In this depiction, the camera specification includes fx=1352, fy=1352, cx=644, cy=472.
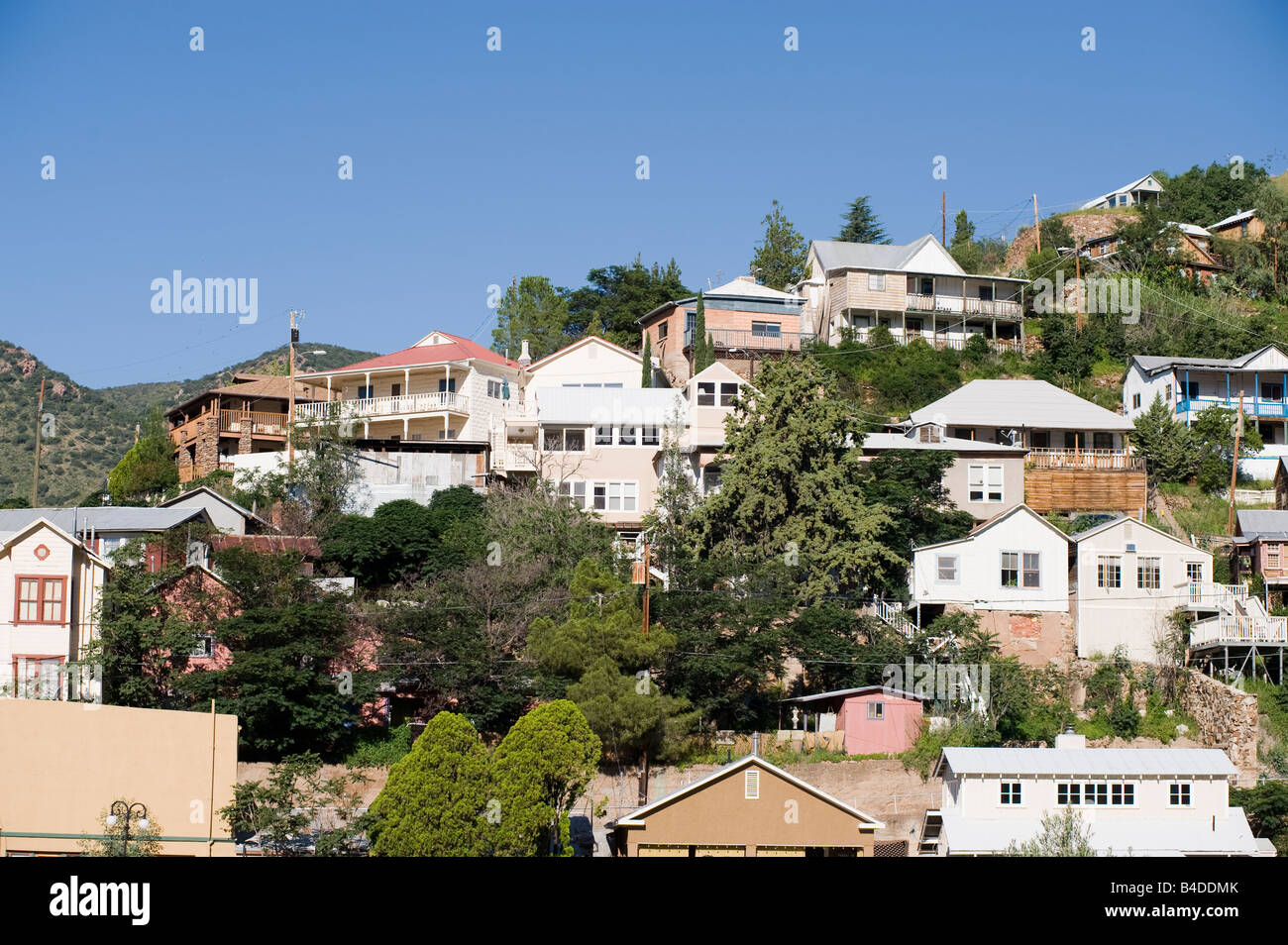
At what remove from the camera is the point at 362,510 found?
5366 centimetres

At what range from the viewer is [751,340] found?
207 feet

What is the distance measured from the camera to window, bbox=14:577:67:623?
39219 millimetres

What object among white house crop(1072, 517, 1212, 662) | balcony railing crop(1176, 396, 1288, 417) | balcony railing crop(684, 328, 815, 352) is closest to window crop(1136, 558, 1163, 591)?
white house crop(1072, 517, 1212, 662)

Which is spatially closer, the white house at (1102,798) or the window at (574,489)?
the white house at (1102,798)

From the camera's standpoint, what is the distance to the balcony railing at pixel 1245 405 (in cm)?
5791

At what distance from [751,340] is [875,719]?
2756 cm

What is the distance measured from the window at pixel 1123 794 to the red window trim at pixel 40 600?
29.5m

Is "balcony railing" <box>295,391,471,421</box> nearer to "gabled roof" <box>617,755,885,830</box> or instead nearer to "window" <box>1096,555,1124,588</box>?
"window" <box>1096,555,1124,588</box>

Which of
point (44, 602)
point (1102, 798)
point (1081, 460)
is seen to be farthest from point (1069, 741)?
point (44, 602)

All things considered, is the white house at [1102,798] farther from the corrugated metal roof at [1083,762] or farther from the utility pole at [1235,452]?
the utility pole at [1235,452]

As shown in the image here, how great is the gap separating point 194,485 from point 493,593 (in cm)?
2039

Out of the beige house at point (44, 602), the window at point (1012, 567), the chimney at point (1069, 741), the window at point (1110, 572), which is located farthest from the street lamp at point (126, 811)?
the window at point (1110, 572)
